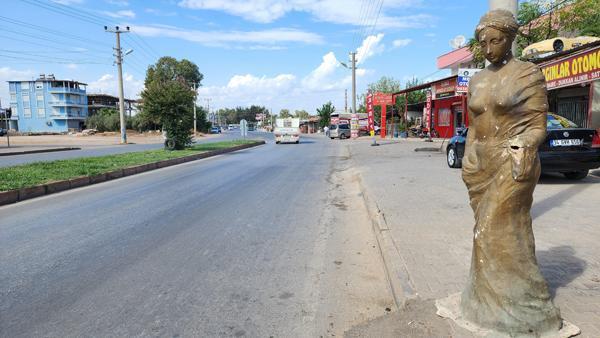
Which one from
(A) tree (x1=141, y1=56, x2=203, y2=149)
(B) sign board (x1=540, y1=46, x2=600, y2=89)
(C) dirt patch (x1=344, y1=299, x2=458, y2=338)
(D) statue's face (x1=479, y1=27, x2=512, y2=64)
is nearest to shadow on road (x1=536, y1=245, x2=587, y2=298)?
(C) dirt patch (x1=344, y1=299, x2=458, y2=338)

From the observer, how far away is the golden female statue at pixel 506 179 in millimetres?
2555

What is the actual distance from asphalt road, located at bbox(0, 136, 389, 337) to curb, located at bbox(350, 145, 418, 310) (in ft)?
0.57

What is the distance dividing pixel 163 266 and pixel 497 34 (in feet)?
12.4

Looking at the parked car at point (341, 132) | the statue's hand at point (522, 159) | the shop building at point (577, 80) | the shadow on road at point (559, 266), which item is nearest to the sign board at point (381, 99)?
the parked car at point (341, 132)

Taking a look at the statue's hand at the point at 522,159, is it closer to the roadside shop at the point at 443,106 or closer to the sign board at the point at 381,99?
the roadside shop at the point at 443,106

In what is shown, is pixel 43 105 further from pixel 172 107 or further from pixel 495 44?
pixel 495 44

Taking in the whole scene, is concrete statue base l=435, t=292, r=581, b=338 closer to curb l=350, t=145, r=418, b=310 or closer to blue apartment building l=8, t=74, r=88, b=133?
curb l=350, t=145, r=418, b=310

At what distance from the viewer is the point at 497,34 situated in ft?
8.69

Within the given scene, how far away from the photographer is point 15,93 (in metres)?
85.5

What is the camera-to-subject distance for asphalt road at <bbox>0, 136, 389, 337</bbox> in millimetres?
3279

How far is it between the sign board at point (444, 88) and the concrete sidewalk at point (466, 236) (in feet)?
64.1

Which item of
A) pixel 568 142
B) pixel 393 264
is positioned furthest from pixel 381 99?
pixel 393 264

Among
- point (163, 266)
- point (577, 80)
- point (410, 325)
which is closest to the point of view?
point (410, 325)

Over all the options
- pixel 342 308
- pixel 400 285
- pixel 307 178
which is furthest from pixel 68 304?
pixel 307 178
